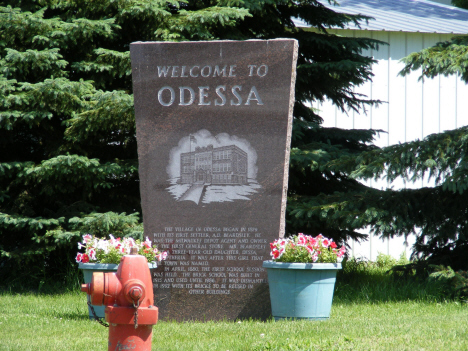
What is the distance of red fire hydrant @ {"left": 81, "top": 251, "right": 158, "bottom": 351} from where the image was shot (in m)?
3.21

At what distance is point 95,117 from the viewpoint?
7.79m

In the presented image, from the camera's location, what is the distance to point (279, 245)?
570 centimetres

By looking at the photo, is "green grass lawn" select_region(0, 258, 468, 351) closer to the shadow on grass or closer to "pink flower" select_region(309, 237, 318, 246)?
the shadow on grass

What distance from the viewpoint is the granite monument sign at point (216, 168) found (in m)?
6.22

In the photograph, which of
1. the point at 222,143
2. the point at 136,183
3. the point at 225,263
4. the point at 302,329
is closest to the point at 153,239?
the point at 225,263

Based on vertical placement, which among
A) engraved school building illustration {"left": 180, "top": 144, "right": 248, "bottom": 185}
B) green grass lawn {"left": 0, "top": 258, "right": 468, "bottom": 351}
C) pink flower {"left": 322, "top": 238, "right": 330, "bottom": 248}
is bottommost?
green grass lawn {"left": 0, "top": 258, "right": 468, "bottom": 351}

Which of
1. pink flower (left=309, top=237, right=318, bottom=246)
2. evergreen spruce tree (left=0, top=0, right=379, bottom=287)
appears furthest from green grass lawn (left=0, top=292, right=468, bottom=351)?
evergreen spruce tree (left=0, top=0, right=379, bottom=287)

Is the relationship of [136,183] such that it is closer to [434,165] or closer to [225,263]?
[225,263]

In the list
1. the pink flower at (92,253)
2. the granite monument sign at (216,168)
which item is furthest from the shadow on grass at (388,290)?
the pink flower at (92,253)

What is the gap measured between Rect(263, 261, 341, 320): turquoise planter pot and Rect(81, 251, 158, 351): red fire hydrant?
2495mm

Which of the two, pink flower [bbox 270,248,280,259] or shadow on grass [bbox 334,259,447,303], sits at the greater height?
pink flower [bbox 270,248,280,259]

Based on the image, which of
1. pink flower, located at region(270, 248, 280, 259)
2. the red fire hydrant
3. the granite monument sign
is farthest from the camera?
the granite monument sign

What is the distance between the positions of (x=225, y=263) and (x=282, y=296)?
905 millimetres

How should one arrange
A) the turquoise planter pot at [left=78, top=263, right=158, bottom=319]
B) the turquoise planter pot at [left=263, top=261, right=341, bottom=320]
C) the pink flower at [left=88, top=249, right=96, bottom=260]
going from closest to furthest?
1. the turquoise planter pot at [left=263, top=261, right=341, bottom=320]
2. the turquoise planter pot at [left=78, top=263, right=158, bottom=319]
3. the pink flower at [left=88, top=249, right=96, bottom=260]
